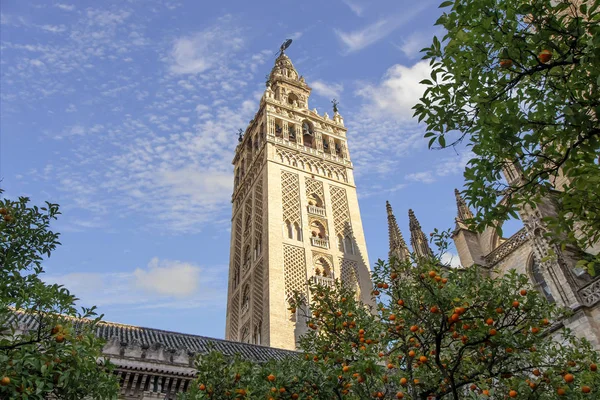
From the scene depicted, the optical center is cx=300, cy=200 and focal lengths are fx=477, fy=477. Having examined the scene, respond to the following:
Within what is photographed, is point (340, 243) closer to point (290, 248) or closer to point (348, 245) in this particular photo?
point (348, 245)

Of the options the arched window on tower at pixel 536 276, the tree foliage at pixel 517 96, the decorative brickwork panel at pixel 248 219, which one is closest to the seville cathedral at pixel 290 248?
the arched window on tower at pixel 536 276

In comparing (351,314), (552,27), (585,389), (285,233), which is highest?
(285,233)

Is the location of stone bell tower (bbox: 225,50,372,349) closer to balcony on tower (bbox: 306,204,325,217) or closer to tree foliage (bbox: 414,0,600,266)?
balcony on tower (bbox: 306,204,325,217)

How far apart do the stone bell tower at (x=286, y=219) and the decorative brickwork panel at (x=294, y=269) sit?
5cm

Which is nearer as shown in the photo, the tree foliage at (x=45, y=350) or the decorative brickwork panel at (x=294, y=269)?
the tree foliage at (x=45, y=350)

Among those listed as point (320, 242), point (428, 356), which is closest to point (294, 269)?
point (320, 242)

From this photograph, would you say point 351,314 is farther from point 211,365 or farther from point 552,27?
point 552,27

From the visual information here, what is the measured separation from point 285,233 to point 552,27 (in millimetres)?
21741

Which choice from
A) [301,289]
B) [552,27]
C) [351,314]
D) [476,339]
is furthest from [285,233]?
[552,27]

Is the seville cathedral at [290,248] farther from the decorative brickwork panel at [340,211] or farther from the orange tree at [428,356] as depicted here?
the orange tree at [428,356]

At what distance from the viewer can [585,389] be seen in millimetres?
5277

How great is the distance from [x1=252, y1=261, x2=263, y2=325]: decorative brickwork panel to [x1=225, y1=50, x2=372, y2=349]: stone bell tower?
53 millimetres

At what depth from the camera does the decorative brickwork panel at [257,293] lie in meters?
23.2

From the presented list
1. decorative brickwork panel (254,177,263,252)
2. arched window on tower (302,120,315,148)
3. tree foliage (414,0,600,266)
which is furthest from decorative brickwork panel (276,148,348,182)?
tree foliage (414,0,600,266)
